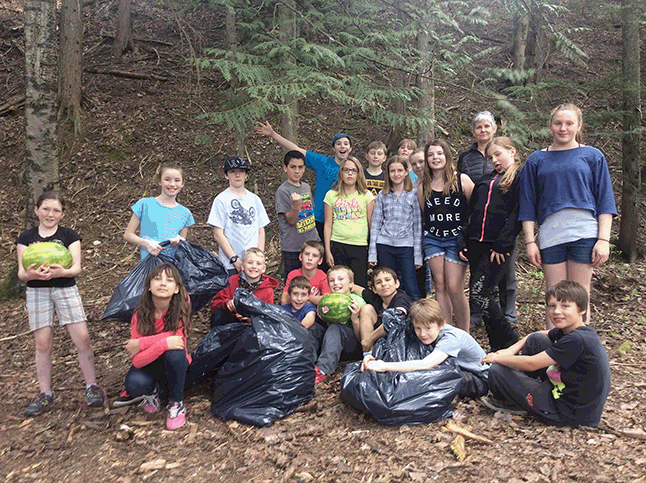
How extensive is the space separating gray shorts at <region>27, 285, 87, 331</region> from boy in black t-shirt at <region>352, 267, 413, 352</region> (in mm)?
2257

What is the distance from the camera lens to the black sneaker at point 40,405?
12.2ft

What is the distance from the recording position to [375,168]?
210 inches

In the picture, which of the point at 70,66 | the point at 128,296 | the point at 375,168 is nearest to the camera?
the point at 128,296

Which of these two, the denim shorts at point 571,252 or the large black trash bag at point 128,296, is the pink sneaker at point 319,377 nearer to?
the large black trash bag at point 128,296

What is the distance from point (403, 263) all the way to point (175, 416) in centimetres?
241

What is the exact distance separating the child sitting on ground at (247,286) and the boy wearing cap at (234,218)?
202 millimetres

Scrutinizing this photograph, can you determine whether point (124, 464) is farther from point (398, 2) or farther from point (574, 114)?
point (398, 2)

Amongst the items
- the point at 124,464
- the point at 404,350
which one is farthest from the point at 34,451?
the point at 404,350

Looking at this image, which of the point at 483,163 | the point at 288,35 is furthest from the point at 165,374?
the point at 288,35

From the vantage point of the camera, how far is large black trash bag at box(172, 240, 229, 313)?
412cm

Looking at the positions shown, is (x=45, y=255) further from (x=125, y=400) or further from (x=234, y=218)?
(x=234, y=218)

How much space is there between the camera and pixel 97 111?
34.1 feet

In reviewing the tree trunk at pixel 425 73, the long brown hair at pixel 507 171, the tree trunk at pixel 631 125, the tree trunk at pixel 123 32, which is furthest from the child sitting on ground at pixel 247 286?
the tree trunk at pixel 123 32

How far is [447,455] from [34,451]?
2656 mm
